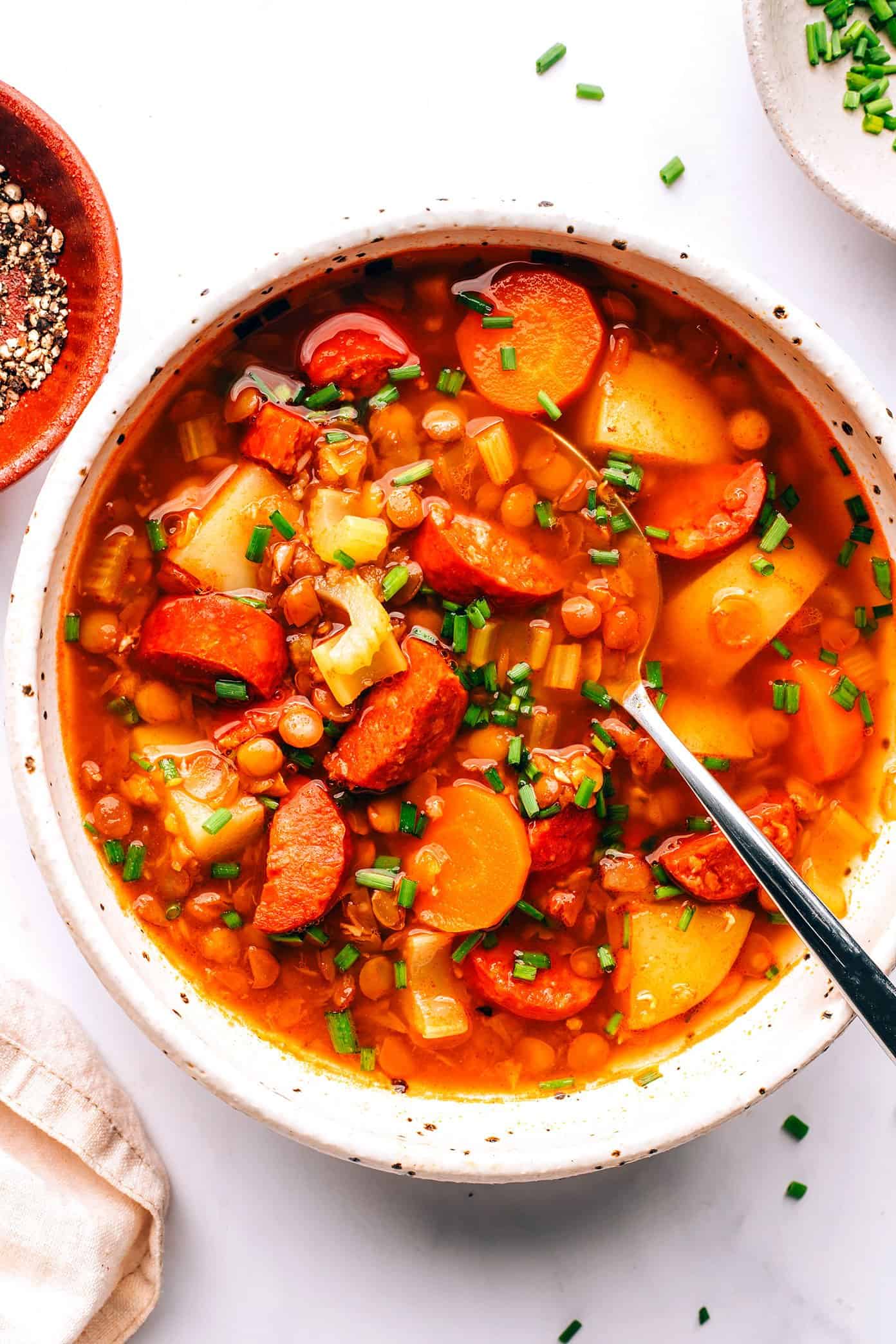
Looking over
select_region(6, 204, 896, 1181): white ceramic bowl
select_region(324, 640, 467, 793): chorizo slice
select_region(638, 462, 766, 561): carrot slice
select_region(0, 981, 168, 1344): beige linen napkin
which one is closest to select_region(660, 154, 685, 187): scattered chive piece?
select_region(6, 204, 896, 1181): white ceramic bowl

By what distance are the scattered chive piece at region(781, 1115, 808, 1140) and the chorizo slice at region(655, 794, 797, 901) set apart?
777mm

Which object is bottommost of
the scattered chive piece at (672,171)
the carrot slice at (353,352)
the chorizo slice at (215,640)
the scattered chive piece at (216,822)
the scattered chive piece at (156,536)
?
the scattered chive piece at (216,822)

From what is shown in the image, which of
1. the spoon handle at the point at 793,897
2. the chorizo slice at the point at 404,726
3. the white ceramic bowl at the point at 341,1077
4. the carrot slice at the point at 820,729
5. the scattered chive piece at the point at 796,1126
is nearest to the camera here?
the spoon handle at the point at 793,897

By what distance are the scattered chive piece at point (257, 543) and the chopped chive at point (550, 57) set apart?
138 cm

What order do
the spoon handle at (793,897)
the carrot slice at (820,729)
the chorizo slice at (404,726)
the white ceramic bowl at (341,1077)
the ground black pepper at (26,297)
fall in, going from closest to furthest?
1. the spoon handle at (793,897)
2. the white ceramic bowl at (341,1077)
3. the chorizo slice at (404,726)
4. the carrot slice at (820,729)
5. the ground black pepper at (26,297)

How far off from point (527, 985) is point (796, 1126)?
3.16 ft

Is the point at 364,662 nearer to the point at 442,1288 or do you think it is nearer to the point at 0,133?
the point at 0,133

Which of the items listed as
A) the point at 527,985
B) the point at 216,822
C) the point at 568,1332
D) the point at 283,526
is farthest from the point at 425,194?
the point at 568,1332

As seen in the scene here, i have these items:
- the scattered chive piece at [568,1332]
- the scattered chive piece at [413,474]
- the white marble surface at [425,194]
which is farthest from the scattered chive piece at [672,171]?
the scattered chive piece at [568,1332]

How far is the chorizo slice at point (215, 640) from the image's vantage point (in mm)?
2438

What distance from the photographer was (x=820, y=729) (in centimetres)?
263

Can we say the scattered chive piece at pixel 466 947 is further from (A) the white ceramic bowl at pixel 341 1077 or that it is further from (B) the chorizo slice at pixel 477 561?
(B) the chorizo slice at pixel 477 561

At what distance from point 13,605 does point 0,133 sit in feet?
4.01

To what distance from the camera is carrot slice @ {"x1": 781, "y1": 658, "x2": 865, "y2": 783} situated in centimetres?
263
